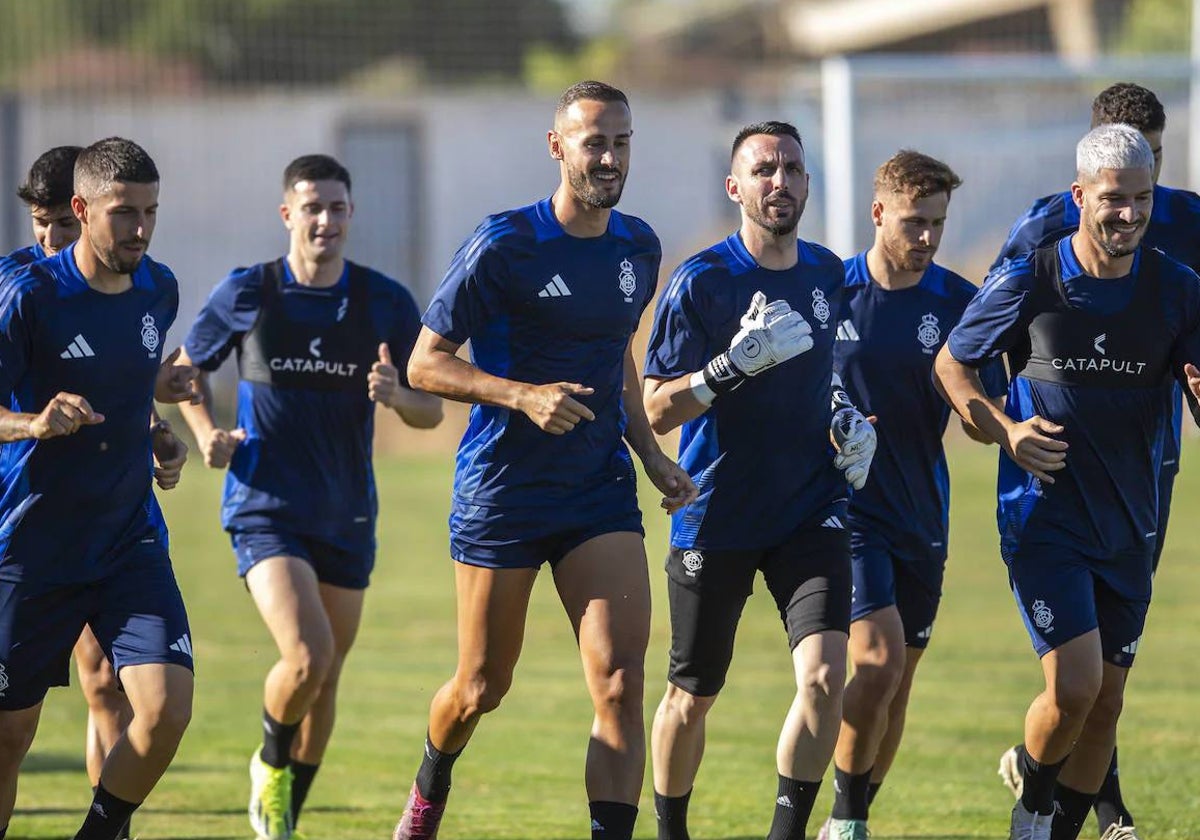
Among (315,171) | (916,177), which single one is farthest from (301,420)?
(916,177)

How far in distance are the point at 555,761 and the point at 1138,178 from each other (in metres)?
5.30

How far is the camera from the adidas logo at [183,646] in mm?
6621

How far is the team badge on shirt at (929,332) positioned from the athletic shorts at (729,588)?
1.08 metres

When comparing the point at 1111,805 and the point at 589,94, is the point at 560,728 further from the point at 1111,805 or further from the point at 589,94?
the point at 589,94

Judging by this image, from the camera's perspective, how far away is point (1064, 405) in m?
6.98

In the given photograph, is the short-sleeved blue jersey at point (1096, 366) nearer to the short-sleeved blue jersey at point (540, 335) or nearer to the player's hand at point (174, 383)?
the short-sleeved blue jersey at point (540, 335)

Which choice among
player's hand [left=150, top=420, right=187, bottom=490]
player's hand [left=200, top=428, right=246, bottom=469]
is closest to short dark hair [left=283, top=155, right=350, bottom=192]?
player's hand [left=200, top=428, right=246, bottom=469]

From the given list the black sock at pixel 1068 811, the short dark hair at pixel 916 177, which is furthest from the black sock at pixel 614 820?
the short dark hair at pixel 916 177

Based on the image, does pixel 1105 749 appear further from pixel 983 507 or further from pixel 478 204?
pixel 478 204

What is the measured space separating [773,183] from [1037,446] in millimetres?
1342

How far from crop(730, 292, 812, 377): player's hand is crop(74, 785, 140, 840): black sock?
2524mm

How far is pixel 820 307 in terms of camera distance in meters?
7.20

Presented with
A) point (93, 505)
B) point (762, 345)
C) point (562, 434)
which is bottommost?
point (93, 505)

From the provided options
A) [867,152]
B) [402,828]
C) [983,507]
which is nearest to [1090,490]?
[402,828]
